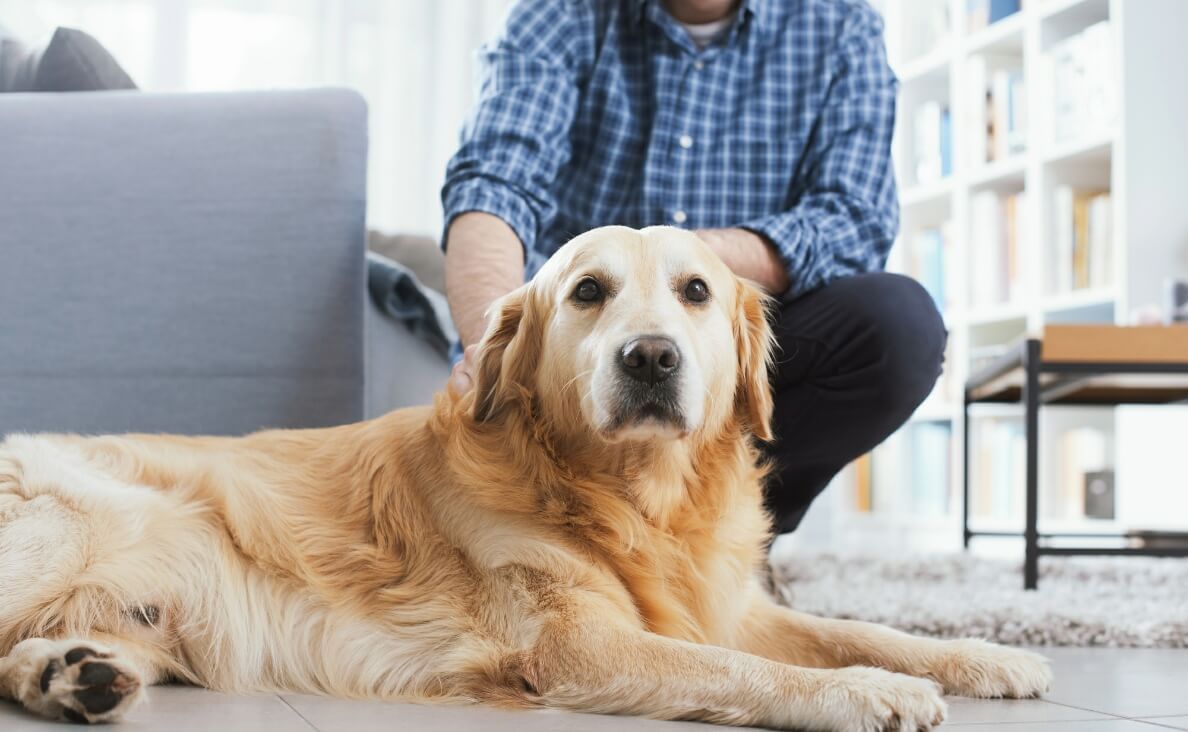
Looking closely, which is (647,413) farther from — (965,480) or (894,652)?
(965,480)

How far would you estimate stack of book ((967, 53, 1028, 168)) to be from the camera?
4.50 metres

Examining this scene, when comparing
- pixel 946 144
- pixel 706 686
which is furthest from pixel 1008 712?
pixel 946 144

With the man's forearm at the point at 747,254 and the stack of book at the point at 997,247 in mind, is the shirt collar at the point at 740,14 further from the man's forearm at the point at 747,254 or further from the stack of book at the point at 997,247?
the stack of book at the point at 997,247

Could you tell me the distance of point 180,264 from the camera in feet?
7.10

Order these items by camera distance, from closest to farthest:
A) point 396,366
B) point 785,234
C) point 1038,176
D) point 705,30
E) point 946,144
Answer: point 785,234 < point 705,30 < point 396,366 < point 1038,176 < point 946,144

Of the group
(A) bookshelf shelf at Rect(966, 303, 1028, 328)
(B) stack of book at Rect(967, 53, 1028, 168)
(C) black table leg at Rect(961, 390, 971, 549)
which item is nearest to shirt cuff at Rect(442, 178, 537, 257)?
(C) black table leg at Rect(961, 390, 971, 549)

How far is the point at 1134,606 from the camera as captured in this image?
7.50 ft

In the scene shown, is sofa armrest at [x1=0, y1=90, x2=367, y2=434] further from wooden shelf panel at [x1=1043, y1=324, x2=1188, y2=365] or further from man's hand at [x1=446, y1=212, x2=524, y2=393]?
wooden shelf panel at [x1=1043, y1=324, x2=1188, y2=365]

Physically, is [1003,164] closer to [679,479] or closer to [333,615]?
[679,479]

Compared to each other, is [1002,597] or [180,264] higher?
[180,264]

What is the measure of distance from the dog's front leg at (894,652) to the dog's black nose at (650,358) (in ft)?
1.53

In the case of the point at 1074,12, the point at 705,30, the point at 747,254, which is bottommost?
the point at 747,254

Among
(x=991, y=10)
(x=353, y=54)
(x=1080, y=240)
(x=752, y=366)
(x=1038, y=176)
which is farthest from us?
(x=353, y=54)

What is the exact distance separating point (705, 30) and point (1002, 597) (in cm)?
140
